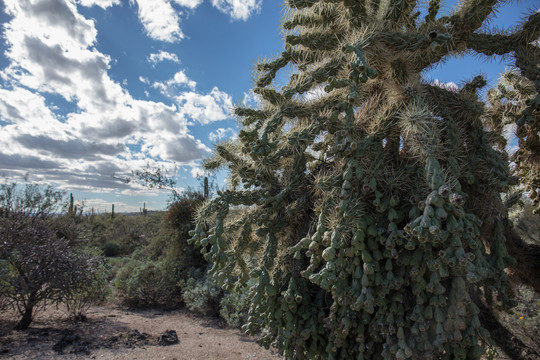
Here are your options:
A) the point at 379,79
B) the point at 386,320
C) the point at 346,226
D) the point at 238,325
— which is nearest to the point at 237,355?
the point at 238,325

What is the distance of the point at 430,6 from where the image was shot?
8.01 ft

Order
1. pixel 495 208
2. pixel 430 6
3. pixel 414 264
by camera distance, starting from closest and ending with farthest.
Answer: pixel 414 264, pixel 495 208, pixel 430 6

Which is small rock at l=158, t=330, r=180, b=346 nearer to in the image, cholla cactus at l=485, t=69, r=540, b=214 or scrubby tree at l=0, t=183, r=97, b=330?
scrubby tree at l=0, t=183, r=97, b=330

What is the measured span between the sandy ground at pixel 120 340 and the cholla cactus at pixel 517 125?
4.64 m

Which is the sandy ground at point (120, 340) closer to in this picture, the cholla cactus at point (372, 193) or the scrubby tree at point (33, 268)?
the scrubby tree at point (33, 268)

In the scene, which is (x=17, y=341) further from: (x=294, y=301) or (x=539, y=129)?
(x=539, y=129)

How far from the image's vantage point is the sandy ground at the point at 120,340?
4984mm

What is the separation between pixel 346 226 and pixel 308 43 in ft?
5.56

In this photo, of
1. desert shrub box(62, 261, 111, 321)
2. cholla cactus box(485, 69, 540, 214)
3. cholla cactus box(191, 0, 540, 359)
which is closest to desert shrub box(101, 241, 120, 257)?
desert shrub box(62, 261, 111, 321)

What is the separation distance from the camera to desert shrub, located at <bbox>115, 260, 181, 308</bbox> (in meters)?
8.54

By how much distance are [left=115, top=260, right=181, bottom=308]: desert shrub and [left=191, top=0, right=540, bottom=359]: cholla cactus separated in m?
6.90

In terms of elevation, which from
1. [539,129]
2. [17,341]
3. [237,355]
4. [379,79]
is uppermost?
[379,79]

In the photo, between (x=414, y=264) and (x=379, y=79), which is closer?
(x=414, y=264)

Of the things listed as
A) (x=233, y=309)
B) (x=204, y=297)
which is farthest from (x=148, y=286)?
(x=233, y=309)
